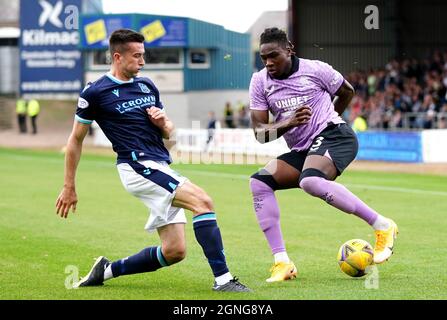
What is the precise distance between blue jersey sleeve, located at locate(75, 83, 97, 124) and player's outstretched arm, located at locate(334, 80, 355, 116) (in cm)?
252

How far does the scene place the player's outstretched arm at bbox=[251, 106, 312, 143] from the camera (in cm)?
877

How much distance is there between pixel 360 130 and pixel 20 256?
73.2ft

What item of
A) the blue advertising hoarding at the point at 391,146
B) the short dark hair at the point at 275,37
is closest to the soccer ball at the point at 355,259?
the short dark hair at the point at 275,37

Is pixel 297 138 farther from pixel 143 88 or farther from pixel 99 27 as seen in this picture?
pixel 99 27

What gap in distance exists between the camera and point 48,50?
47.8 meters

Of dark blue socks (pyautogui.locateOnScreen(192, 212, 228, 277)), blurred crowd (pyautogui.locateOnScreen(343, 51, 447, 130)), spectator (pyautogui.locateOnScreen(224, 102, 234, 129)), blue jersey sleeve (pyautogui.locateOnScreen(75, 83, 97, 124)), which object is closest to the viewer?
dark blue socks (pyautogui.locateOnScreen(192, 212, 228, 277))

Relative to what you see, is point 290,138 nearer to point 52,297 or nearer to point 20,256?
point 52,297

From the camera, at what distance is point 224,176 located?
25172mm

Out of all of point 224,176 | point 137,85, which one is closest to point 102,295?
point 137,85

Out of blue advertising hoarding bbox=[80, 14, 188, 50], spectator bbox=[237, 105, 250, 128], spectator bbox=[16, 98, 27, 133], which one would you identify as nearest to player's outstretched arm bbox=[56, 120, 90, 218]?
spectator bbox=[237, 105, 250, 128]

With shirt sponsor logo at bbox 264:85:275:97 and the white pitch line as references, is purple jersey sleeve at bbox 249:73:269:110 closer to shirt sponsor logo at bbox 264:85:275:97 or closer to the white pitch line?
shirt sponsor logo at bbox 264:85:275:97

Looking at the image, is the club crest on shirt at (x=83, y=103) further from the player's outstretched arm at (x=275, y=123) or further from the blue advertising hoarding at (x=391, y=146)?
the blue advertising hoarding at (x=391, y=146)

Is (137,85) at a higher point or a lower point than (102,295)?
higher

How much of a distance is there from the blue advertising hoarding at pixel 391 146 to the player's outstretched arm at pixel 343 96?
19.2 meters
